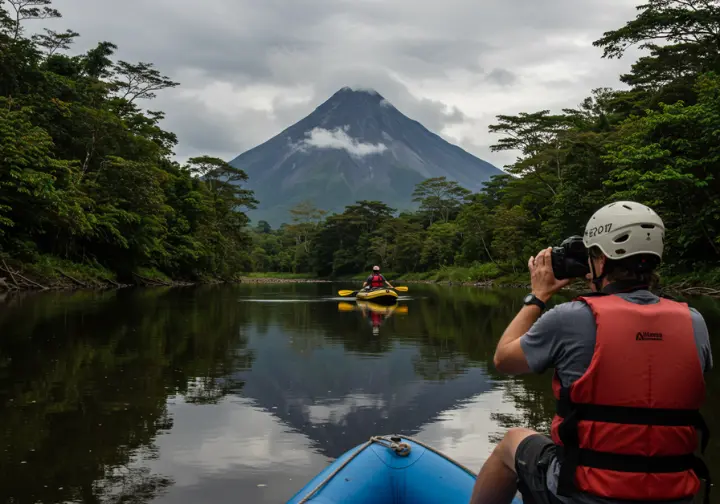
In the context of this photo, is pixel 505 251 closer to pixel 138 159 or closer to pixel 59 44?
pixel 138 159

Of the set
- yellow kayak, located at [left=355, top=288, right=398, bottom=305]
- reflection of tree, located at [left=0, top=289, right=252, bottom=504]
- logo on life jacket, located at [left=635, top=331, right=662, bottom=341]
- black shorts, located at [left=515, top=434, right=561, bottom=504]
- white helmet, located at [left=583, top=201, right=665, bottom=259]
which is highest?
white helmet, located at [left=583, top=201, right=665, bottom=259]

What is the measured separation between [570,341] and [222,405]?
4747mm

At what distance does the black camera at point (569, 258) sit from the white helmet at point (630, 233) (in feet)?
0.73

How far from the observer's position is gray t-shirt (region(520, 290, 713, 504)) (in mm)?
2055

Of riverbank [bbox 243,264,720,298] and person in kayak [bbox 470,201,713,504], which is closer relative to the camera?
person in kayak [bbox 470,201,713,504]

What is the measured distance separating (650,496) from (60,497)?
3277mm

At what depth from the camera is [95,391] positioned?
21.1ft

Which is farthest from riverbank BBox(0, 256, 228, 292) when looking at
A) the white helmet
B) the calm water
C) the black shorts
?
the white helmet

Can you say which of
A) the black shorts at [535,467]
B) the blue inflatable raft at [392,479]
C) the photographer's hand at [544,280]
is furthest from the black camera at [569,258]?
the blue inflatable raft at [392,479]

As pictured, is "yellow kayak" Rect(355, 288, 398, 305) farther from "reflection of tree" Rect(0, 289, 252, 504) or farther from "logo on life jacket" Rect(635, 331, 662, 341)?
"logo on life jacket" Rect(635, 331, 662, 341)

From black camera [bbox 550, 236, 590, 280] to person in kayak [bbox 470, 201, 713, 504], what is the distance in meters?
0.17

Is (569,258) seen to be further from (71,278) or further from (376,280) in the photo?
(71,278)

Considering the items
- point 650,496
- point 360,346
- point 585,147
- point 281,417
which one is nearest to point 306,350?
point 360,346

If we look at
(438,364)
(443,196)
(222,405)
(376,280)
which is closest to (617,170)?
(376,280)
